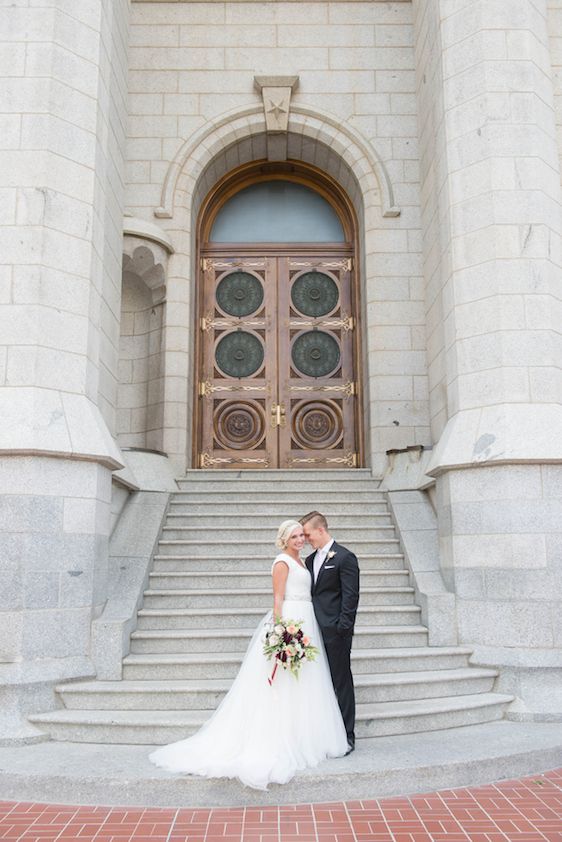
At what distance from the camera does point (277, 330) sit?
970cm

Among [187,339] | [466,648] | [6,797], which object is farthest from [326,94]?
[6,797]

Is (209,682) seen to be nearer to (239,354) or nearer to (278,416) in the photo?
(278,416)

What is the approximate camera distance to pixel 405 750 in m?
4.76

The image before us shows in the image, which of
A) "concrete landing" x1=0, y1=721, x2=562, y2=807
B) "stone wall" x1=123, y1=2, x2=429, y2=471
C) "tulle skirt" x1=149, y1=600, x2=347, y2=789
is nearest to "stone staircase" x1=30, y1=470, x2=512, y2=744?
"concrete landing" x1=0, y1=721, x2=562, y2=807

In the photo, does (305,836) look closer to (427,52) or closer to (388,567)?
(388,567)

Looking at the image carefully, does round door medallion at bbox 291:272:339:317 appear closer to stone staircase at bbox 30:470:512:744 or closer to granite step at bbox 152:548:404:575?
stone staircase at bbox 30:470:512:744

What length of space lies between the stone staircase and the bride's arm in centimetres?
105

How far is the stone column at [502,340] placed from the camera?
5.97 meters

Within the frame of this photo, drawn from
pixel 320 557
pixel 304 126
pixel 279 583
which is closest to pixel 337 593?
pixel 320 557

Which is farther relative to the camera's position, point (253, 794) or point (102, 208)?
point (102, 208)

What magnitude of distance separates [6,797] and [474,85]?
7.12m

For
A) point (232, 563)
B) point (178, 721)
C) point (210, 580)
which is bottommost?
point (178, 721)

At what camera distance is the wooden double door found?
947 centimetres

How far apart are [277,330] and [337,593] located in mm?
5426
